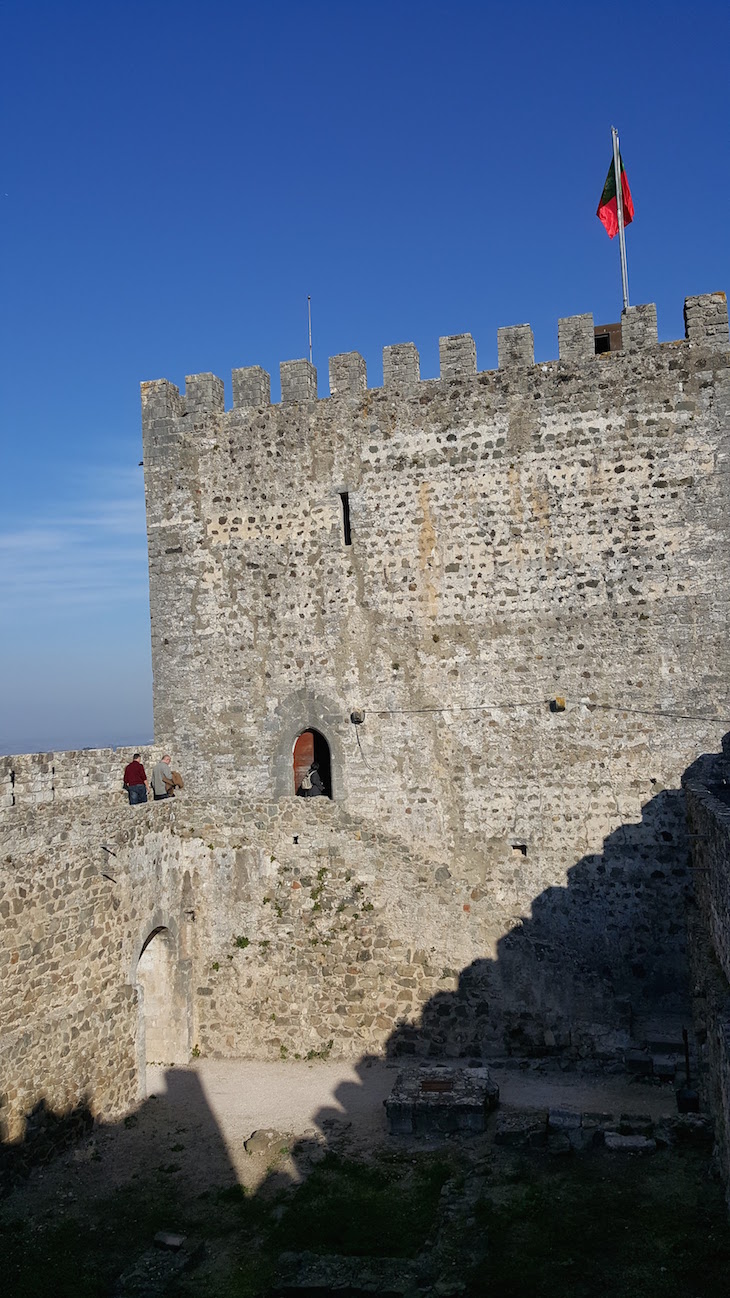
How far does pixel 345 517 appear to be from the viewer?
13391 mm

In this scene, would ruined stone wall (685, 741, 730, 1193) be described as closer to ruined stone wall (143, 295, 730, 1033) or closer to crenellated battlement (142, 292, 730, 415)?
ruined stone wall (143, 295, 730, 1033)

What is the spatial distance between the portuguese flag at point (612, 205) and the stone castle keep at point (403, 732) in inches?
77.1

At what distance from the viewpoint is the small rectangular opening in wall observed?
13.3 meters

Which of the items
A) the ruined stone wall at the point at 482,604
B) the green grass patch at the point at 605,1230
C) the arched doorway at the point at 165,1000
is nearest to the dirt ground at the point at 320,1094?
the arched doorway at the point at 165,1000

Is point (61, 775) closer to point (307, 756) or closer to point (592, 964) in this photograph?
point (307, 756)

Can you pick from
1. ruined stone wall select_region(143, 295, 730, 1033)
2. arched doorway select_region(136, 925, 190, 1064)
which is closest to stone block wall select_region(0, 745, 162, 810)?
ruined stone wall select_region(143, 295, 730, 1033)

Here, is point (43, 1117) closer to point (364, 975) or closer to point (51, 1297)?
point (51, 1297)

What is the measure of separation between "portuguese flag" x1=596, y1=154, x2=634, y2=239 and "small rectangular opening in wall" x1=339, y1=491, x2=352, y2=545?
16.1 ft

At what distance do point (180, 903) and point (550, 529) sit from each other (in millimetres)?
7157

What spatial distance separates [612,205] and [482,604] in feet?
18.6

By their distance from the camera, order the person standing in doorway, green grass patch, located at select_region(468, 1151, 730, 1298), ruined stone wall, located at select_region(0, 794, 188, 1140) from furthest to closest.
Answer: the person standing in doorway → ruined stone wall, located at select_region(0, 794, 188, 1140) → green grass patch, located at select_region(468, 1151, 730, 1298)

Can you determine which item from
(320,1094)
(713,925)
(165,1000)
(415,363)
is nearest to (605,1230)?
(713,925)

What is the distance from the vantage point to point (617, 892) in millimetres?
11734

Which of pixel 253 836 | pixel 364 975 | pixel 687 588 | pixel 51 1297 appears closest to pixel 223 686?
pixel 253 836
